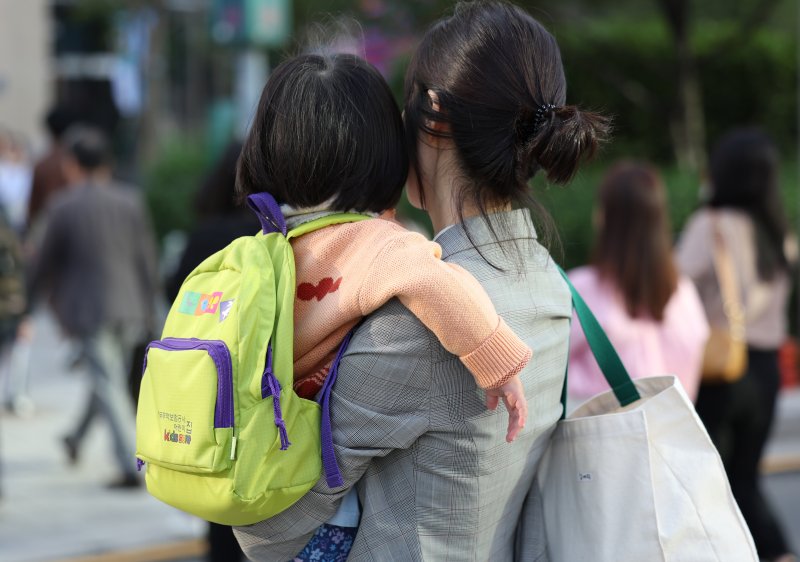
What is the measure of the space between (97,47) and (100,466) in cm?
2496

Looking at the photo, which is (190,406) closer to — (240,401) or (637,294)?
(240,401)

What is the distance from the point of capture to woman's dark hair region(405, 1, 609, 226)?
1.89 m

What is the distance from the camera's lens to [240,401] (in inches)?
69.7

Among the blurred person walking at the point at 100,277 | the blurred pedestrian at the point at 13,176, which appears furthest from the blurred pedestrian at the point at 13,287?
the blurred person walking at the point at 100,277

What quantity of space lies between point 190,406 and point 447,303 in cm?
42

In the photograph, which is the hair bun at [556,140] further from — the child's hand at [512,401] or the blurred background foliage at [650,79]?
the blurred background foliage at [650,79]

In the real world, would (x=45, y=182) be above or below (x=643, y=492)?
below

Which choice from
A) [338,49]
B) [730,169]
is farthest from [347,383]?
[730,169]

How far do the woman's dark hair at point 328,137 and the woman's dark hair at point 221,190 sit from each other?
231 cm

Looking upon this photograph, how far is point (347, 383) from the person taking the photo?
182 centimetres

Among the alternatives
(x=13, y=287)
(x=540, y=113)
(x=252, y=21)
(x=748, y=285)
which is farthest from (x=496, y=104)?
(x=252, y=21)

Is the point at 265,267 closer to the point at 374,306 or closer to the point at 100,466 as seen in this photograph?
the point at 374,306

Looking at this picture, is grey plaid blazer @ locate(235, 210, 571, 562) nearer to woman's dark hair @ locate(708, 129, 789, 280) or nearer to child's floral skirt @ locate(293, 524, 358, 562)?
child's floral skirt @ locate(293, 524, 358, 562)

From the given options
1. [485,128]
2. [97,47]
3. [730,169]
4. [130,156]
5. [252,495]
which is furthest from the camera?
[97,47]
